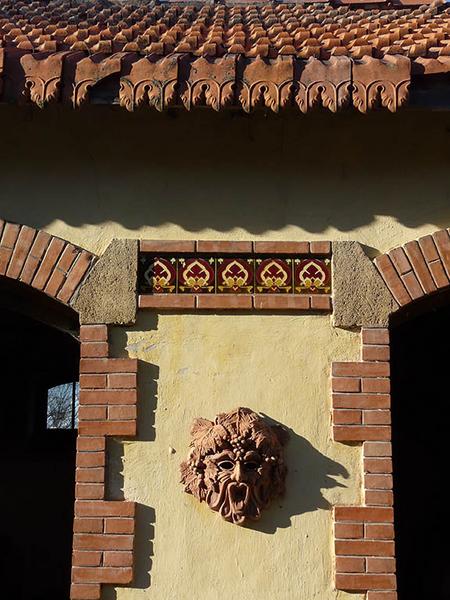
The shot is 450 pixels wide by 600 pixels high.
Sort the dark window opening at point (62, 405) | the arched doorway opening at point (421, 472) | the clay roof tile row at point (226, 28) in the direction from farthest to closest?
the dark window opening at point (62, 405) → the arched doorway opening at point (421, 472) → the clay roof tile row at point (226, 28)

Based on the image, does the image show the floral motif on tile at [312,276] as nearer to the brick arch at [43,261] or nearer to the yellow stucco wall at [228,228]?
the yellow stucco wall at [228,228]

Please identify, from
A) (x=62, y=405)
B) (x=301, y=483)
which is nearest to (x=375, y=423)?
(x=301, y=483)

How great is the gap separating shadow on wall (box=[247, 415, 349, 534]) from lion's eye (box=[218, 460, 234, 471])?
32 centimetres

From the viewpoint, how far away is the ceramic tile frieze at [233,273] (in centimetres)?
502

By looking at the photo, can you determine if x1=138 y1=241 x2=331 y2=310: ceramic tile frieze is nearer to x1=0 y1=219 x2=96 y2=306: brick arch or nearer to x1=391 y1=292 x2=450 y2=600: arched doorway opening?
x1=0 y1=219 x2=96 y2=306: brick arch

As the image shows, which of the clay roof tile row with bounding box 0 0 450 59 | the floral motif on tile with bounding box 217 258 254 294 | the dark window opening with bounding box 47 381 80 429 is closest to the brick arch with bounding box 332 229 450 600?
the floral motif on tile with bounding box 217 258 254 294

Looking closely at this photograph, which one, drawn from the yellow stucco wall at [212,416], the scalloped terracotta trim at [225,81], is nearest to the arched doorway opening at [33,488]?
the yellow stucco wall at [212,416]

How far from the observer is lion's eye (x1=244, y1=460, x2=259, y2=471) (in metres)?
4.68

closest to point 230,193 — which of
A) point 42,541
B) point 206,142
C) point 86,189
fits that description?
point 206,142

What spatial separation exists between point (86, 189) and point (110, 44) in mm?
854

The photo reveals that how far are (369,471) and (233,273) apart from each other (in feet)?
4.19

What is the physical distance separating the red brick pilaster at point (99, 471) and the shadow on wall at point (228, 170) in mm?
791

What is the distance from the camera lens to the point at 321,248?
508 centimetres

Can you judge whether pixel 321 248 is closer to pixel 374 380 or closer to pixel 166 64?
pixel 374 380
